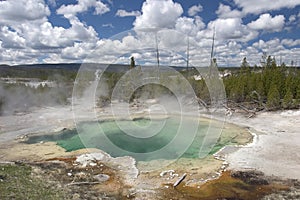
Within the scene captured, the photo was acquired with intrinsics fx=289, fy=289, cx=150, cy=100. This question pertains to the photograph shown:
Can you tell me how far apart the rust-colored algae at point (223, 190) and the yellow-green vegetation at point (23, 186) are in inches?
154

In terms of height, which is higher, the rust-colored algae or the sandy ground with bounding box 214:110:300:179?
the sandy ground with bounding box 214:110:300:179

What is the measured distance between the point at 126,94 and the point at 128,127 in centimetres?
1165

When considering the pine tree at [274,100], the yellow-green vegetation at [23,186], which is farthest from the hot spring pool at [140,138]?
the pine tree at [274,100]

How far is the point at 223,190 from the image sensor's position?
10.4 meters

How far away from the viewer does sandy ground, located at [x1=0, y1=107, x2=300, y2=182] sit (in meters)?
12.8

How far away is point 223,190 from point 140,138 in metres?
9.34

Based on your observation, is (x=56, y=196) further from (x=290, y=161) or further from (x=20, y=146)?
(x=290, y=161)

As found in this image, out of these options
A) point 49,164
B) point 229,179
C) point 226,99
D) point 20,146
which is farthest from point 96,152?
point 226,99

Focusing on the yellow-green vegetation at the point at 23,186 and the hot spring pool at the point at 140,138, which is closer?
the yellow-green vegetation at the point at 23,186

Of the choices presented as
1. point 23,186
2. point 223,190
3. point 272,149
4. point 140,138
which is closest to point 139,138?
point 140,138

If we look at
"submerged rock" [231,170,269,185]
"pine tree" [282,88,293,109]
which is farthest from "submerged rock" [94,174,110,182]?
"pine tree" [282,88,293,109]

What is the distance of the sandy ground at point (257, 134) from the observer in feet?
42.0

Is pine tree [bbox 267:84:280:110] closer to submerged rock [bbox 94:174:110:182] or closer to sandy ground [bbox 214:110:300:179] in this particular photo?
sandy ground [bbox 214:110:300:179]

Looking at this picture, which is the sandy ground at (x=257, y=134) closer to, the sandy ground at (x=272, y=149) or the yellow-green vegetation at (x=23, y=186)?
the sandy ground at (x=272, y=149)
